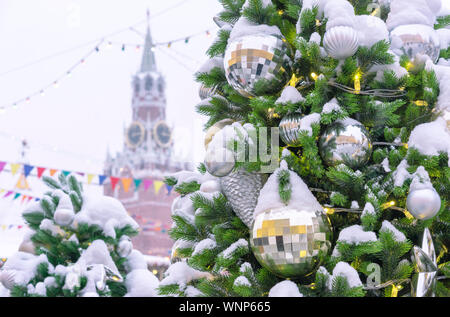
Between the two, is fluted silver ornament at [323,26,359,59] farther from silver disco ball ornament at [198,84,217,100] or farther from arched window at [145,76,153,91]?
arched window at [145,76,153,91]

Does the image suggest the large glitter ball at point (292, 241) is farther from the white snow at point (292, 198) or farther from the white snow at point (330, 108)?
the white snow at point (330, 108)

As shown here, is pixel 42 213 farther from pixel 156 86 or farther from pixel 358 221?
pixel 156 86

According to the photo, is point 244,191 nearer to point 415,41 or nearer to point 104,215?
point 415,41

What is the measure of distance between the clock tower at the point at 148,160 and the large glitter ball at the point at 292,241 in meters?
29.7

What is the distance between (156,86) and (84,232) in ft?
121

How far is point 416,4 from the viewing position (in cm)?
174

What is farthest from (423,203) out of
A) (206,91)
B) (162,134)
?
(162,134)

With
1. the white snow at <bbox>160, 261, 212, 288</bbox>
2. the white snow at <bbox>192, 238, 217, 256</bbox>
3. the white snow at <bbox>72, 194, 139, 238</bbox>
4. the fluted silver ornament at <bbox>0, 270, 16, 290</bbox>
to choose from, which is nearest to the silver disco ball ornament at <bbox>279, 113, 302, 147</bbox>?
the white snow at <bbox>192, 238, 217, 256</bbox>

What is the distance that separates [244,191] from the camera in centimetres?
158

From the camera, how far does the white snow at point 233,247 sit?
145cm

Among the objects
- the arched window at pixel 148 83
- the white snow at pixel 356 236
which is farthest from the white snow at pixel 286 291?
the arched window at pixel 148 83

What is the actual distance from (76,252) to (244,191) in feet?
3.60

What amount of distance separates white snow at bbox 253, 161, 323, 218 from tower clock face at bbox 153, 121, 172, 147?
34.1 meters
